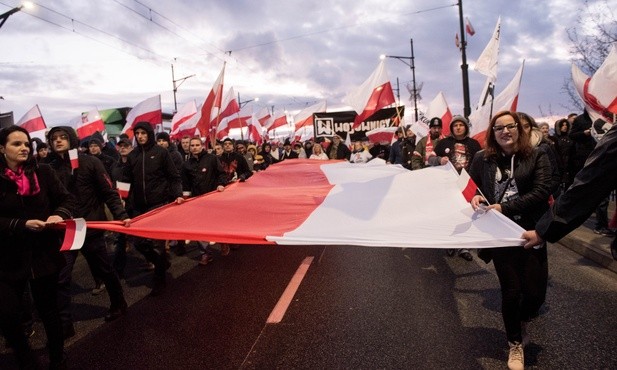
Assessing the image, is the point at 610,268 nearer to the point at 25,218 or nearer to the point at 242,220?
the point at 242,220

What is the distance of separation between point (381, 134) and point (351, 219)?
12583mm

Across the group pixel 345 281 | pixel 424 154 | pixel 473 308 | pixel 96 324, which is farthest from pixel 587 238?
pixel 96 324

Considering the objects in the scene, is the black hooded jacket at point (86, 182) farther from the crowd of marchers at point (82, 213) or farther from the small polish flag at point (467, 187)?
the small polish flag at point (467, 187)

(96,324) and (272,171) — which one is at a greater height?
(272,171)

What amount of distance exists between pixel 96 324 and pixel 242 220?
185cm

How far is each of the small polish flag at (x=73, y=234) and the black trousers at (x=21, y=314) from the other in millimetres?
277

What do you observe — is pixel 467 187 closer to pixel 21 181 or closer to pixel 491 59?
pixel 21 181

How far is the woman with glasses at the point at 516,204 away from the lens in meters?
2.92

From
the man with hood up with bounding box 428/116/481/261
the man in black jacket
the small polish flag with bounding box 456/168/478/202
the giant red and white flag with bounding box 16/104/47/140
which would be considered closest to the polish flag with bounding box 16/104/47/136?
the giant red and white flag with bounding box 16/104/47/140

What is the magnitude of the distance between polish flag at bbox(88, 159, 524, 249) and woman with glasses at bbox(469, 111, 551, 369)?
0.27 metres

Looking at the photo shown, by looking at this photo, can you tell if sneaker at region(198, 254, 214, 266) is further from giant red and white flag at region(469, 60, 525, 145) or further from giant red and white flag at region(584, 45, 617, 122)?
giant red and white flag at region(584, 45, 617, 122)

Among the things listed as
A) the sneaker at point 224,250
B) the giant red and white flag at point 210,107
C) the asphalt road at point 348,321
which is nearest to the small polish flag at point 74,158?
the asphalt road at point 348,321

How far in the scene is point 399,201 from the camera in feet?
12.6

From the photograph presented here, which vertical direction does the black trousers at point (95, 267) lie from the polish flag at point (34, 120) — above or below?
below
